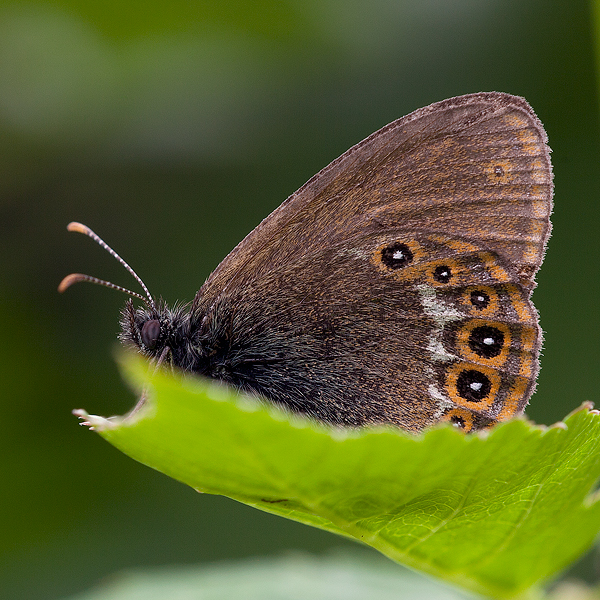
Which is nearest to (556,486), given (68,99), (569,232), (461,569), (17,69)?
(461,569)

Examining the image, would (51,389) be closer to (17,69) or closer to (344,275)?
(17,69)

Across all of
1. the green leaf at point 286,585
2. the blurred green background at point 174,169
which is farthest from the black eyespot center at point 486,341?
the blurred green background at point 174,169

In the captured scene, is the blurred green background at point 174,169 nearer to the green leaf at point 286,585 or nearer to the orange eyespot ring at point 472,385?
the green leaf at point 286,585

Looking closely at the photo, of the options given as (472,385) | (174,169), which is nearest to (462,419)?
(472,385)

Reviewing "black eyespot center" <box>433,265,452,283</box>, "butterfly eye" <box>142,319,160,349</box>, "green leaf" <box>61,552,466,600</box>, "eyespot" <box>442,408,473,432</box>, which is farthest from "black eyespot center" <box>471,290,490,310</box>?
"butterfly eye" <box>142,319,160,349</box>

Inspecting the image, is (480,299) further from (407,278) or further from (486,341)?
(407,278)

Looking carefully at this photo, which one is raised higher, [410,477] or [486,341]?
[486,341]

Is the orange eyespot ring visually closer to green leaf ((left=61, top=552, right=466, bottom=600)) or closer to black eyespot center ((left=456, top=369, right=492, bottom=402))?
black eyespot center ((left=456, top=369, right=492, bottom=402))

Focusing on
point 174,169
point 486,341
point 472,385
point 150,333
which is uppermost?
point 174,169
